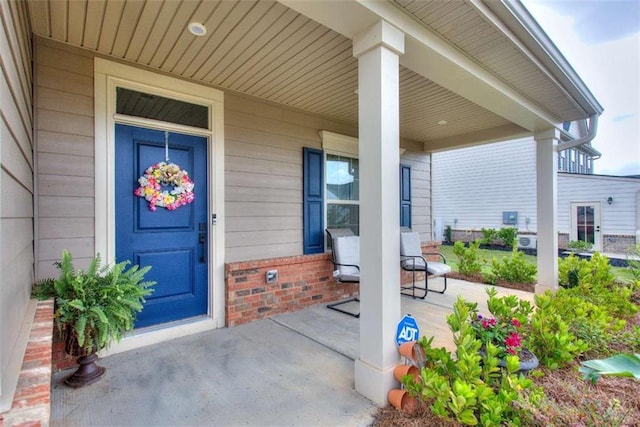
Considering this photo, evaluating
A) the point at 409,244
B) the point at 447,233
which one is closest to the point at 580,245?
the point at 447,233

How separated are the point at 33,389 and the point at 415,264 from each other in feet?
13.6

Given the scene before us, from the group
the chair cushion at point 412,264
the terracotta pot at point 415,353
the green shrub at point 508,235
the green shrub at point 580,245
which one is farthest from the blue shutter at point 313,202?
the green shrub at point 508,235

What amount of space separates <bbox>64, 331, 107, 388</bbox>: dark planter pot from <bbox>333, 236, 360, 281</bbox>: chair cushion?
8.00 feet

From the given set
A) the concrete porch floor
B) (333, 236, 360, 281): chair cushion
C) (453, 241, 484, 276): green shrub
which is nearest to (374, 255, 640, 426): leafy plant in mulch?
the concrete porch floor

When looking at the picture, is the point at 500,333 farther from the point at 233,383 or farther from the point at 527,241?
the point at 527,241

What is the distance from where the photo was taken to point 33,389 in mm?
921

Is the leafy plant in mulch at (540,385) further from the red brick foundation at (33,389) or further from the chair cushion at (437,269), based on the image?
the chair cushion at (437,269)

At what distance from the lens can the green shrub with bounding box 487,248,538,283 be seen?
17.1ft

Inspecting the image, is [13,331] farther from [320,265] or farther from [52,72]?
[320,265]

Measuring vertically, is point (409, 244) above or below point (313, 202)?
below

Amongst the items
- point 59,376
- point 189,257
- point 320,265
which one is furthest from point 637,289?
point 59,376

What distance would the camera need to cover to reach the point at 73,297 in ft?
6.54

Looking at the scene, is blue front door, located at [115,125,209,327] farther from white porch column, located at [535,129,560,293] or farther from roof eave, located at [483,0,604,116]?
white porch column, located at [535,129,560,293]

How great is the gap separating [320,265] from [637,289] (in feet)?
13.0
